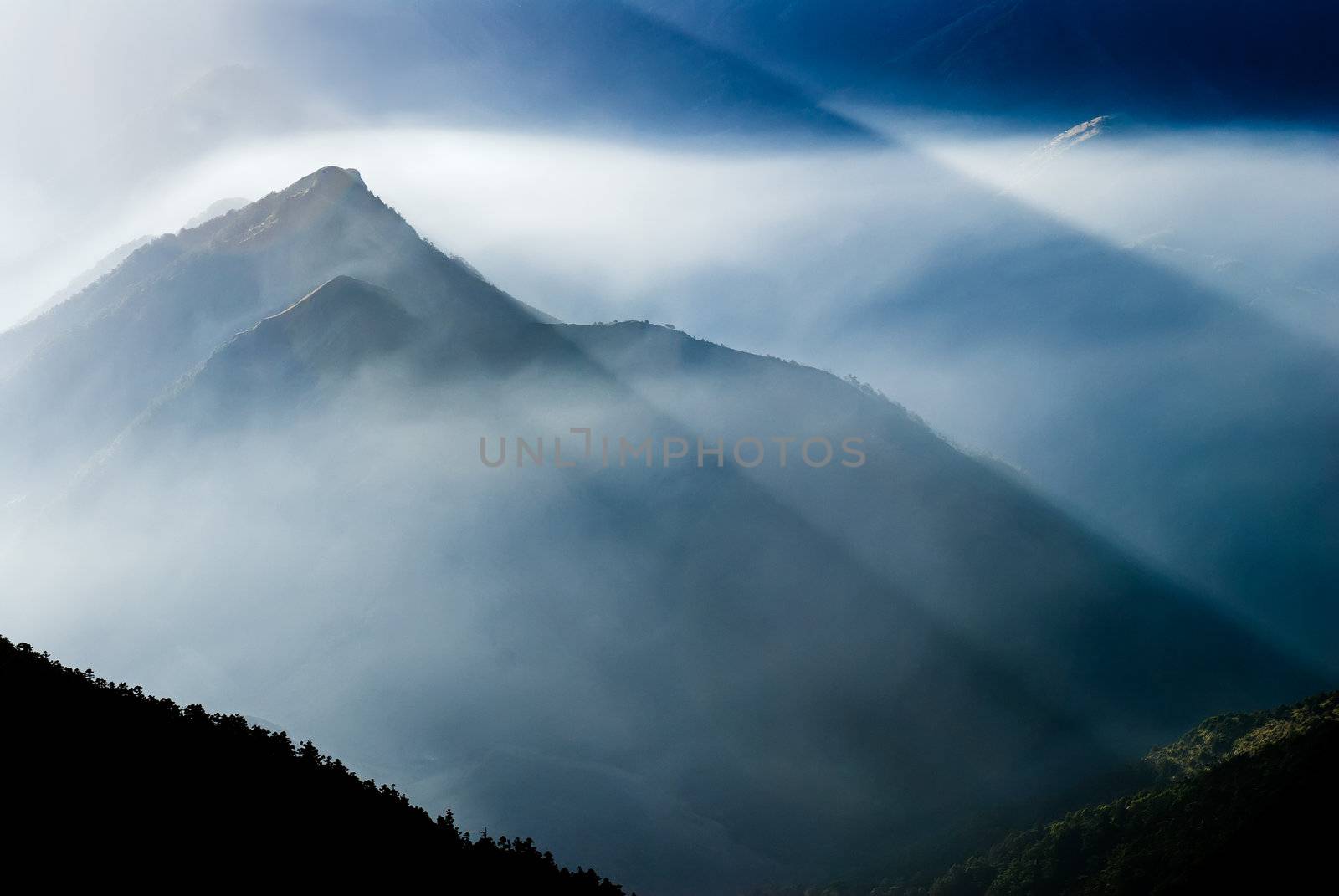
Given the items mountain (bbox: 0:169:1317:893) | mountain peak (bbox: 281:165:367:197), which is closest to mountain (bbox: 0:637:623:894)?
mountain (bbox: 0:169:1317:893)

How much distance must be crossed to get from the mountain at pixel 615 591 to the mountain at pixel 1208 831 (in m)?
9.89

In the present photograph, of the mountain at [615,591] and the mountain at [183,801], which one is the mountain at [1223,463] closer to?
the mountain at [615,591]

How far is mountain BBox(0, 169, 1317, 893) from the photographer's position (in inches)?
3258

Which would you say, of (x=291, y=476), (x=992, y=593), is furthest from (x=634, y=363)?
(x=992, y=593)

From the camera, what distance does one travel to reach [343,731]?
90.8 metres

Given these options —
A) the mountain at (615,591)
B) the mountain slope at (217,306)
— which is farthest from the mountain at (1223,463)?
the mountain slope at (217,306)

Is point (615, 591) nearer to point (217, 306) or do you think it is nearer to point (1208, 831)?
point (1208, 831)

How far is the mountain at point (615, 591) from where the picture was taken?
271 ft

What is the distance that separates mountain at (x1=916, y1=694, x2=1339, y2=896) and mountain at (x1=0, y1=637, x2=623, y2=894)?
36.8 m

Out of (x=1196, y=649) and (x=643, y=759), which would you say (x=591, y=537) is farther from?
(x=1196, y=649)

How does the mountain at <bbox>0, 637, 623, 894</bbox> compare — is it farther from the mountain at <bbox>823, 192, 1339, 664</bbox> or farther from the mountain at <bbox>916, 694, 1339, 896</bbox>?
the mountain at <bbox>823, 192, 1339, 664</bbox>

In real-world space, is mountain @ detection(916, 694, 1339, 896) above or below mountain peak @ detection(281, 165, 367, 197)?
below

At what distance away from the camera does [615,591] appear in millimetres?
104000

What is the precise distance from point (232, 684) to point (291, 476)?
25.5 m
